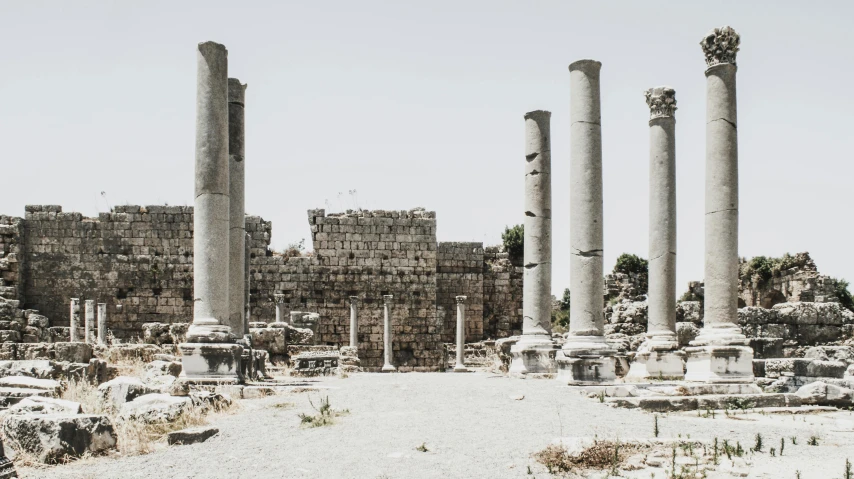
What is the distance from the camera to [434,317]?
28.8 metres

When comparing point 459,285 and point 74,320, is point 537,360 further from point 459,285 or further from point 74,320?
point 74,320

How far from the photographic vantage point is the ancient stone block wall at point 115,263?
90.9ft

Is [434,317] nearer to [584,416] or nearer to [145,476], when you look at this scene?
[584,416]

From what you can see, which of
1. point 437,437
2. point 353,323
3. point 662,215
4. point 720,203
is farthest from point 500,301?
point 437,437

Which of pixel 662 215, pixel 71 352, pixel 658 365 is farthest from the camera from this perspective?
pixel 662 215

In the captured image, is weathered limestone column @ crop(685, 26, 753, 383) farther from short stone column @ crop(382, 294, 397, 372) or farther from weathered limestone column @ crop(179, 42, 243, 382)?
short stone column @ crop(382, 294, 397, 372)

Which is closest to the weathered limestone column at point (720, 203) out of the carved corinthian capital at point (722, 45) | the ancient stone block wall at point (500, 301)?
the carved corinthian capital at point (722, 45)

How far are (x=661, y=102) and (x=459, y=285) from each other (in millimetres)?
14290

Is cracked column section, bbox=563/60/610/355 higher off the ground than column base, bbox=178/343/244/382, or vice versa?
cracked column section, bbox=563/60/610/355

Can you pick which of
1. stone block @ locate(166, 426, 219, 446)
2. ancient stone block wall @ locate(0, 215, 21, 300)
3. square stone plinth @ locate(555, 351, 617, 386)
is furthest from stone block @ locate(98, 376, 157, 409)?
ancient stone block wall @ locate(0, 215, 21, 300)

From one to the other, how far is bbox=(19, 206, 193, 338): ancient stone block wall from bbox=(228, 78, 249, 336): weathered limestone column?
1324 centimetres

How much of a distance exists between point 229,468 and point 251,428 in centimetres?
194

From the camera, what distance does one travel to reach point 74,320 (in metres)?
25.8

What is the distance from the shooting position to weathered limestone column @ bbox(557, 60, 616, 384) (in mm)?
13789
